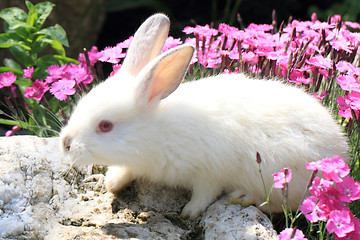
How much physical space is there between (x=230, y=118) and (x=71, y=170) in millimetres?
980

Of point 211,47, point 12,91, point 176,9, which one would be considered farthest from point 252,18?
point 12,91

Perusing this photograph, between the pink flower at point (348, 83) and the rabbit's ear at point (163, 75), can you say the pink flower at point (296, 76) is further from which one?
the rabbit's ear at point (163, 75)

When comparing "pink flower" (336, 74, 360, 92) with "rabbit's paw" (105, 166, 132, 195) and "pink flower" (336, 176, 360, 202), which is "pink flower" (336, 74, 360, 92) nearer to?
"pink flower" (336, 176, 360, 202)

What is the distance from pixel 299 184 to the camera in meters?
2.78

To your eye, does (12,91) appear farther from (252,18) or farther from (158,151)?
(252,18)

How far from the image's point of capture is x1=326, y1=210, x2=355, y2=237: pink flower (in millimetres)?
2332

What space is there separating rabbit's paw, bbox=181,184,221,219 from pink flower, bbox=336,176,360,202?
0.69 metres

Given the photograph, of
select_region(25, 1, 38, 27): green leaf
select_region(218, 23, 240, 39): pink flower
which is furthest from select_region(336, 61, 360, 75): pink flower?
select_region(25, 1, 38, 27): green leaf

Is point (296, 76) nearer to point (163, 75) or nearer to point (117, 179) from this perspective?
point (163, 75)

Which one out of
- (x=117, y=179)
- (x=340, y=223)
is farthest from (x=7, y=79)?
(x=340, y=223)

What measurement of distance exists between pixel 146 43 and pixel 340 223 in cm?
147

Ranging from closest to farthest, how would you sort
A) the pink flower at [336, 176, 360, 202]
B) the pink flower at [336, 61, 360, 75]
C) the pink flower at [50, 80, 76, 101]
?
the pink flower at [336, 176, 360, 202] < the pink flower at [336, 61, 360, 75] < the pink flower at [50, 80, 76, 101]

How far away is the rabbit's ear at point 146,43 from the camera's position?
3.03 m

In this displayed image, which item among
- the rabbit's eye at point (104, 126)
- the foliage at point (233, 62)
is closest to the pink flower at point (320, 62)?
the foliage at point (233, 62)
